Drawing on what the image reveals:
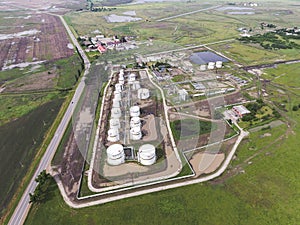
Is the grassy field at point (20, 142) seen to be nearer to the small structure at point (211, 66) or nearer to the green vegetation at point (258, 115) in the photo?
the green vegetation at point (258, 115)

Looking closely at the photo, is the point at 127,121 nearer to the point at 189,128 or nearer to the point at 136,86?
the point at 189,128

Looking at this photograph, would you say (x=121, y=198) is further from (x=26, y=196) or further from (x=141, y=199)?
(x=26, y=196)

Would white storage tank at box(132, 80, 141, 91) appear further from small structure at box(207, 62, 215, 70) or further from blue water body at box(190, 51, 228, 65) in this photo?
blue water body at box(190, 51, 228, 65)

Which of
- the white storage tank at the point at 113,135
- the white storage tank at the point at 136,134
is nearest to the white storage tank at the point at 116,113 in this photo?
the white storage tank at the point at 113,135

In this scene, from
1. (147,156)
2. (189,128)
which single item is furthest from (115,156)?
(189,128)

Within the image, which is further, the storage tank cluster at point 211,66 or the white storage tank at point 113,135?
the storage tank cluster at point 211,66
